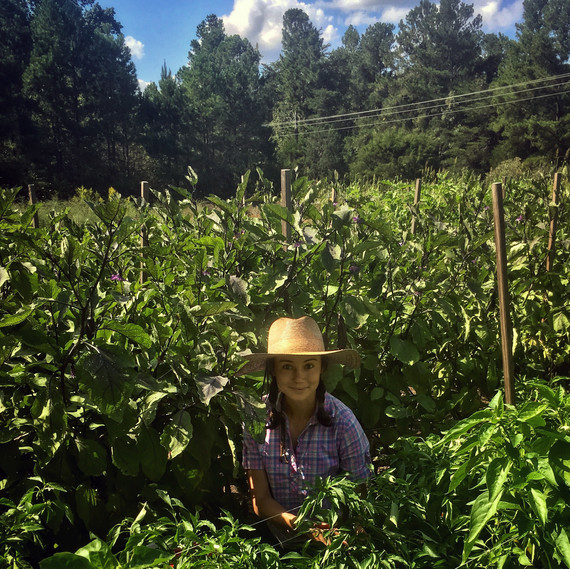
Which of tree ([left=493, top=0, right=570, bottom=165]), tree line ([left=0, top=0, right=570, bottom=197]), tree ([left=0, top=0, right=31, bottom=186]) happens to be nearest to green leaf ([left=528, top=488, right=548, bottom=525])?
tree line ([left=0, top=0, right=570, bottom=197])

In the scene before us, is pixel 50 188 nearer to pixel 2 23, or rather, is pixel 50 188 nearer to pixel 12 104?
pixel 12 104

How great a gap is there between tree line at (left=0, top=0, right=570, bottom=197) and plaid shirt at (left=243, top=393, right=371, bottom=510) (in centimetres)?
1821

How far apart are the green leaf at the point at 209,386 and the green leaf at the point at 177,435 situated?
115mm

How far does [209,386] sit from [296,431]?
22.2 inches

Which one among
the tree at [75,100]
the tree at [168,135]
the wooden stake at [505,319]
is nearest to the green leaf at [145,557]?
the wooden stake at [505,319]

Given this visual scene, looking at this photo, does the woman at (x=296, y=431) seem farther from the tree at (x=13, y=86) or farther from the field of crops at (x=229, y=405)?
the tree at (x=13, y=86)

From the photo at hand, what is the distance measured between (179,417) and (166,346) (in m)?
0.21

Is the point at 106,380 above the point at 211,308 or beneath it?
beneath

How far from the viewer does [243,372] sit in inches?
67.0

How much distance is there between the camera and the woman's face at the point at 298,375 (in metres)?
1.72

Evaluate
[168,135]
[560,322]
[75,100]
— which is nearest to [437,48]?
[168,135]

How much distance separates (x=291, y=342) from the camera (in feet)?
5.58

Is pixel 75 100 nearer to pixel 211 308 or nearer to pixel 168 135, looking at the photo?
pixel 168 135

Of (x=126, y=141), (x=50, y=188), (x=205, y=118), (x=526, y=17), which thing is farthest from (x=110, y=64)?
(x=526, y=17)
